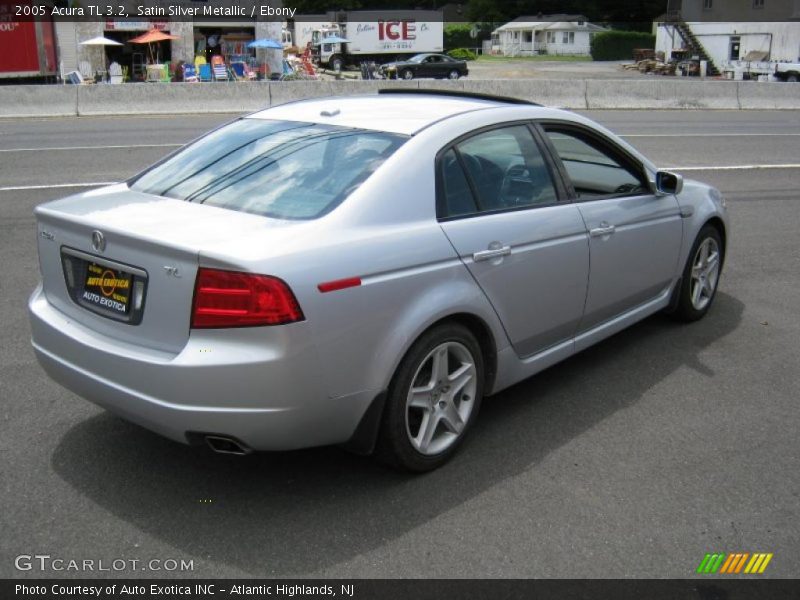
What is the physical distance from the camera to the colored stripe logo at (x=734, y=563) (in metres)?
3.28

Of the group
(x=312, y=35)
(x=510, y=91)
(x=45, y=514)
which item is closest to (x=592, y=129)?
(x=45, y=514)

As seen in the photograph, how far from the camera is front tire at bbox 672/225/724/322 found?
5816mm

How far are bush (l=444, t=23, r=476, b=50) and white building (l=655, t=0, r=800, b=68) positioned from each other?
36.4 m

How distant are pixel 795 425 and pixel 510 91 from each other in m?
20.2

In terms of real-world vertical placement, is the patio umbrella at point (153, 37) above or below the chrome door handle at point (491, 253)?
above

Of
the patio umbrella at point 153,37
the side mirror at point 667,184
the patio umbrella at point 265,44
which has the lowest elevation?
the side mirror at point 667,184

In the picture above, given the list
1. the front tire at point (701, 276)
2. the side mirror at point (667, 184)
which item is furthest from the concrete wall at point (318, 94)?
the side mirror at point (667, 184)

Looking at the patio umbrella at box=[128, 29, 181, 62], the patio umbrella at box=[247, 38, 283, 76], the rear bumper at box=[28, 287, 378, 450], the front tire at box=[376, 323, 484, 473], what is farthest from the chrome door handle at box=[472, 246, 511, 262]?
the patio umbrella at box=[128, 29, 181, 62]

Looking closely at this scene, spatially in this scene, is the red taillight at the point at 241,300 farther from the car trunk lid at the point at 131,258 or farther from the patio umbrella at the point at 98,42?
the patio umbrella at the point at 98,42

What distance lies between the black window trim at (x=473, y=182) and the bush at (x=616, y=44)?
91753 millimetres

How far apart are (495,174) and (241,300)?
1.67 metres

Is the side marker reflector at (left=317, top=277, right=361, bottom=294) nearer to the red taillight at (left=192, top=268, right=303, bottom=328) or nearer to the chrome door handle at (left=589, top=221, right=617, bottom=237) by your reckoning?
the red taillight at (left=192, top=268, right=303, bottom=328)

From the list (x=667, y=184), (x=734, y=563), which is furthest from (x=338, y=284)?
(x=667, y=184)

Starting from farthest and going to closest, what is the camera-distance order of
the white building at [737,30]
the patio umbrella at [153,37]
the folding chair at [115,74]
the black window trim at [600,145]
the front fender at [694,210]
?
the white building at [737,30]
the patio umbrella at [153,37]
the folding chair at [115,74]
the front fender at [694,210]
the black window trim at [600,145]
